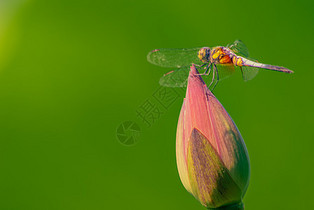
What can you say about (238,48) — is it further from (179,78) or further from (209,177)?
(209,177)

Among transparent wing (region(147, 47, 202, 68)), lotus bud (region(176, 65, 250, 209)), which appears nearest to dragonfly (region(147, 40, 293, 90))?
transparent wing (region(147, 47, 202, 68))

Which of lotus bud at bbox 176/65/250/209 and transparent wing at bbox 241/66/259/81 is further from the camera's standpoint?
transparent wing at bbox 241/66/259/81

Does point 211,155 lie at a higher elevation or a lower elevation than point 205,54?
lower

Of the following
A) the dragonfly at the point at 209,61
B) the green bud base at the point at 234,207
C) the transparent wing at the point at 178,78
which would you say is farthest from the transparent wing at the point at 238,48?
the green bud base at the point at 234,207
